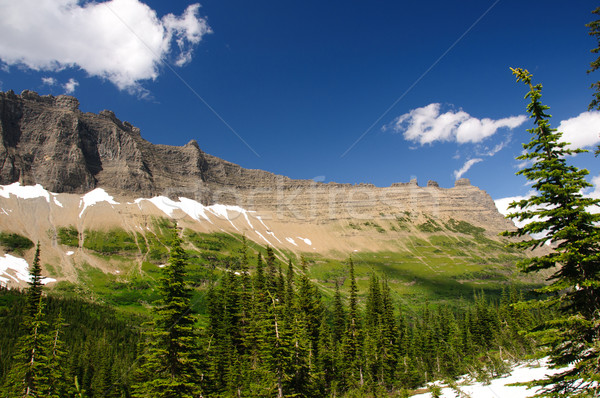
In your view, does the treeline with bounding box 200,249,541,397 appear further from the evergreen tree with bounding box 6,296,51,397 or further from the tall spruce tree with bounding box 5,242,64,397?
the evergreen tree with bounding box 6,296,51,397

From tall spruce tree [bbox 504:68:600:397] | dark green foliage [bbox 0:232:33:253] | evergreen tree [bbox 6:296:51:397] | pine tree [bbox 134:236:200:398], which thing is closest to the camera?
tall spruce tree [bbox 504:68:600:397]

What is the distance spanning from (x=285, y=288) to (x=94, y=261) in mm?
185459

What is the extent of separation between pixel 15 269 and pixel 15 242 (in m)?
25.9

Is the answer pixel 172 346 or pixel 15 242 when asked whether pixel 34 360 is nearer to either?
pixel 172 346

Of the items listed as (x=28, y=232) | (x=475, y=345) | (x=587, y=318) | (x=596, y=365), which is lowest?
(x=475, y=345)

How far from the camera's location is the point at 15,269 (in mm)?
166375

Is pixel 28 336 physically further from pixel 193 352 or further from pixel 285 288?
pixel 285 288

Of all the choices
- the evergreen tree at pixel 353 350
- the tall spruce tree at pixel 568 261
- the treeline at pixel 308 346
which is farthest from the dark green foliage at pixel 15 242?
the tall spruce tree at pixel 568 261

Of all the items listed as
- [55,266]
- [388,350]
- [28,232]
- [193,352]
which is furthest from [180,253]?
[28,232]

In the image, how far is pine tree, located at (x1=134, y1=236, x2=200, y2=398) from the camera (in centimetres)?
2197

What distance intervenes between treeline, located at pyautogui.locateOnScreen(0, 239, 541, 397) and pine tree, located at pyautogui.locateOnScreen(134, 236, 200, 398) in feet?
0.23

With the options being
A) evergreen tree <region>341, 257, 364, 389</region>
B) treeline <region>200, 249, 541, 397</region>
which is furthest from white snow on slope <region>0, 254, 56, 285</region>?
evergreen tree <region>341, 257, 364, 389</region>

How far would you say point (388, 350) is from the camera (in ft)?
190

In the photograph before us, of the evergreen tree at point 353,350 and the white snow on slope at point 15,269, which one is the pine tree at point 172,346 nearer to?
the evergreen tree at point 353,350
